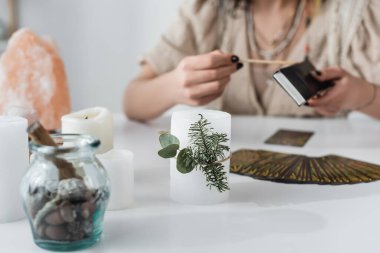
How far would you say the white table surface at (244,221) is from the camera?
52 cm

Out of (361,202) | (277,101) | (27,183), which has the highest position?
(27,183)

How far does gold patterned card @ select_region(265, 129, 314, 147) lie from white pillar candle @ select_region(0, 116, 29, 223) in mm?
544

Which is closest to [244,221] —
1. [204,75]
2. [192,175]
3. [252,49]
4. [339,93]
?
[192,175]

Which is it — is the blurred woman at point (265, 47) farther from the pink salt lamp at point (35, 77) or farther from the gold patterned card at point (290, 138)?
the pink salt lamp at point (35, 77)

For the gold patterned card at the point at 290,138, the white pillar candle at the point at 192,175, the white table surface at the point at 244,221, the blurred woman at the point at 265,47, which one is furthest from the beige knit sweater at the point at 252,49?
the white pillar candle at the point at 192,175

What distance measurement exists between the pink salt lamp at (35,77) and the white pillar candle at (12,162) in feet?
1.15

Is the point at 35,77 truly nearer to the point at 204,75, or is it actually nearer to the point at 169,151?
the point at 204,75

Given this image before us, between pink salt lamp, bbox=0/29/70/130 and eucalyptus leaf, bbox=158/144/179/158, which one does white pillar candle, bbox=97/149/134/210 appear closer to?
eucalyptus leaf, bbox=158/144/179/158

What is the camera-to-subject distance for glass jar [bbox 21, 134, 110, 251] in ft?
1.57

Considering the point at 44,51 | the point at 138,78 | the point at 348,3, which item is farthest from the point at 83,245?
the point at 348,3

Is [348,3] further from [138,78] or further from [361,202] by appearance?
[361,202]

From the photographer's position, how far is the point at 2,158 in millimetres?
562

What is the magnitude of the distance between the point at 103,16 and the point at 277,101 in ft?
4.10

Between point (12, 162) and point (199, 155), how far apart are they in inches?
8.3
